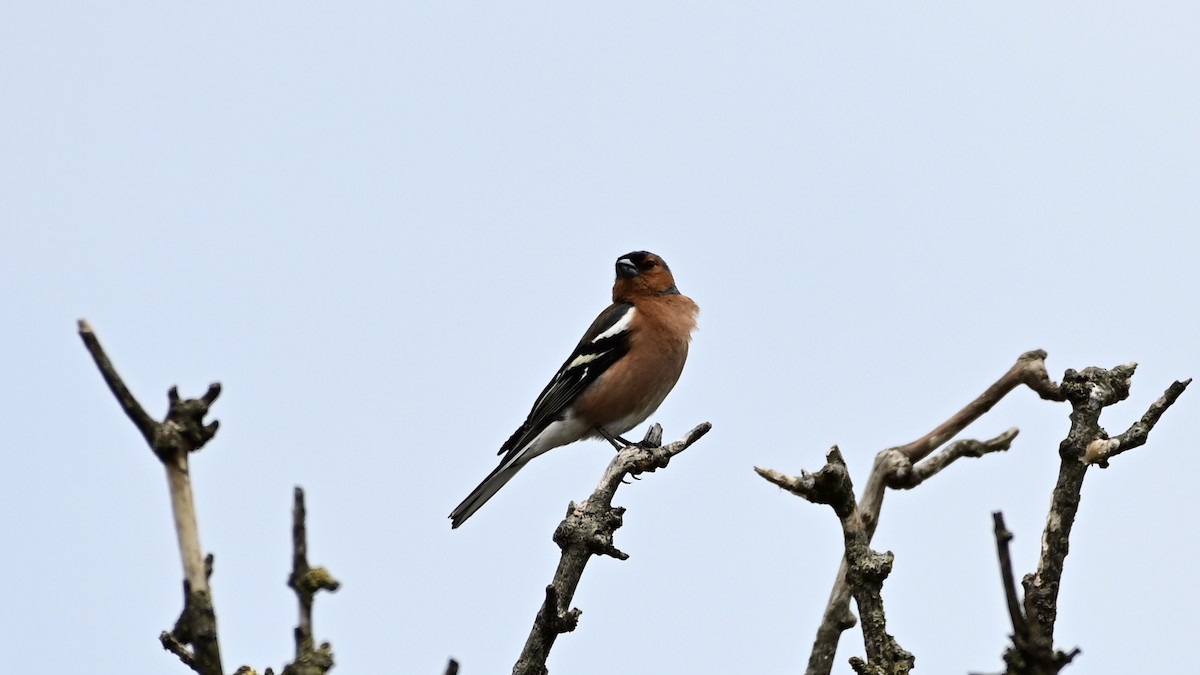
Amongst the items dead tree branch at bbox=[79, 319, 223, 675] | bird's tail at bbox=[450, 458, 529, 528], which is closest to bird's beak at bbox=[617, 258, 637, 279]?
Answer: bird's tail at bbox=[450, 458, 529, 528]

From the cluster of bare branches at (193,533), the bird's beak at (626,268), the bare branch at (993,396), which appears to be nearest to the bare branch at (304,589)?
the cluster of bare branches at (193,533)

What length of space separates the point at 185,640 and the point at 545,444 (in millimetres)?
8104

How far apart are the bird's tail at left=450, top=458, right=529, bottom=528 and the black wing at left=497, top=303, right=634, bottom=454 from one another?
0.23m

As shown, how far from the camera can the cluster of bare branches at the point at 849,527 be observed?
116 inches

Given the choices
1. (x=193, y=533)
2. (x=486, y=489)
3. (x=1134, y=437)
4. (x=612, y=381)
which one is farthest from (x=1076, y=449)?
(x=612, y=381)

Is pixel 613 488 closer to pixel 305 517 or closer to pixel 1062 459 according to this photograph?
pixel 1062 459

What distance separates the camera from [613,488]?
19.7 feet

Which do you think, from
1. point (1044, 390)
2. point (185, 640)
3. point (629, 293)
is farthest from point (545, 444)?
point (185, 640)

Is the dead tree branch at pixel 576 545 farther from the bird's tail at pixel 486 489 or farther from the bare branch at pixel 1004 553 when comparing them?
the bird's tail at pixel 486 489

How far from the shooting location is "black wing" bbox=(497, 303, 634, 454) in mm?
11133

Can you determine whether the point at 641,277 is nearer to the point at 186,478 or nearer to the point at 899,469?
the point at 899,469

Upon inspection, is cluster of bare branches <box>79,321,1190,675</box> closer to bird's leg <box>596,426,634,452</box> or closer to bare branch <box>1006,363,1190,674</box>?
bare branch <box>1006,363,1190,674</box>

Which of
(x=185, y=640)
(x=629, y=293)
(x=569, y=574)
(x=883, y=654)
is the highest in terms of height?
(x=629, y=293)

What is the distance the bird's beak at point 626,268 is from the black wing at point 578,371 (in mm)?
591
